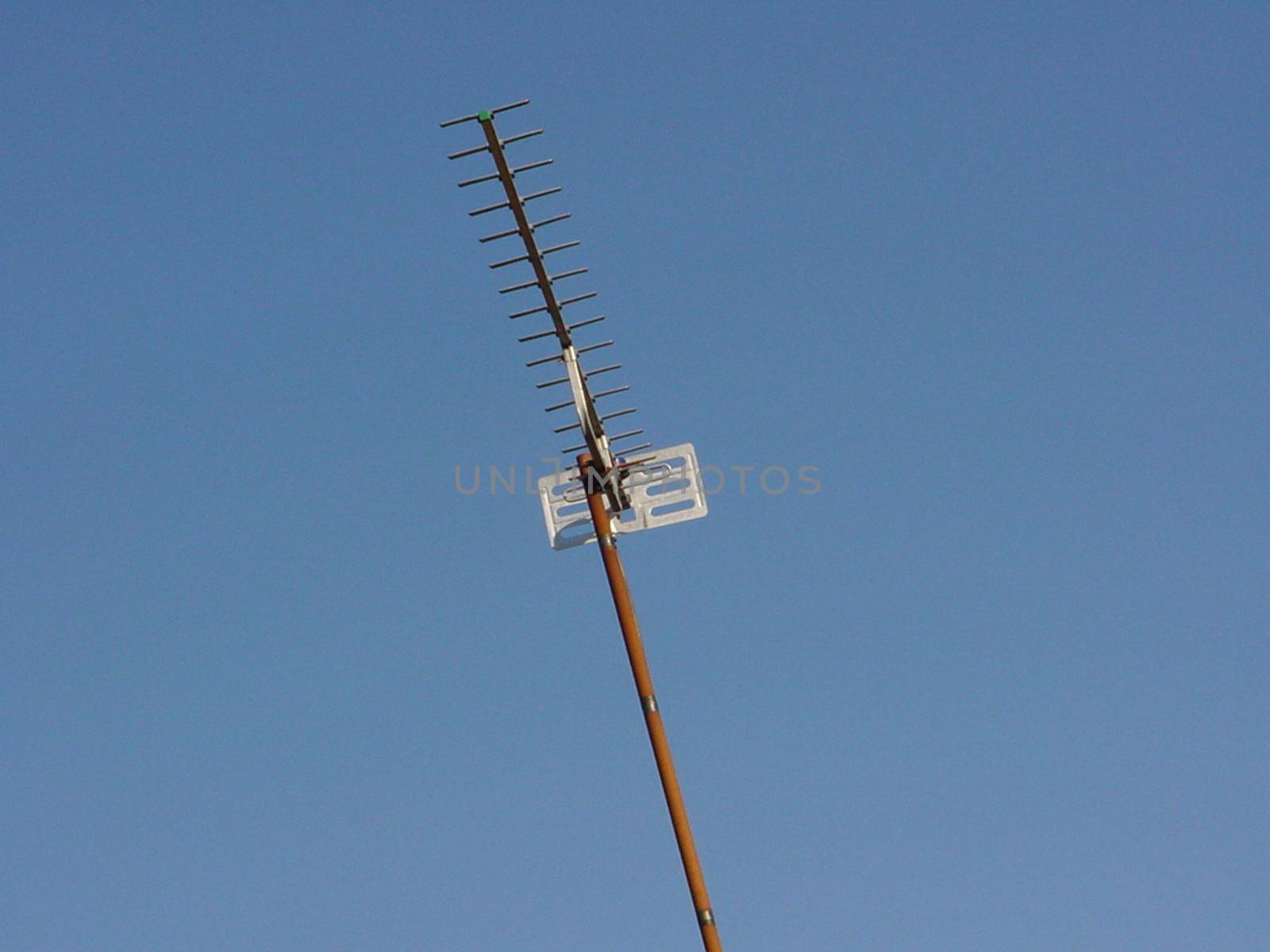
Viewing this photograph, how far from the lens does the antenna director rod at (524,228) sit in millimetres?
17562

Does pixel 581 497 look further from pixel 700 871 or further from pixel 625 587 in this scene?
pixel 700 871

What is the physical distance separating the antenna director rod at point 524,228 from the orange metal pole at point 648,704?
51.6 inches

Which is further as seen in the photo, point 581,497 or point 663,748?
point 581,497

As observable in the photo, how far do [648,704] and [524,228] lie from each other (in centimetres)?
455

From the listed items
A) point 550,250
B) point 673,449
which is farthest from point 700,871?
point 550,250

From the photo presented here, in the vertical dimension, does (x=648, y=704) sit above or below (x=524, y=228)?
below

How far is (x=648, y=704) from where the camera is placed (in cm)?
1827

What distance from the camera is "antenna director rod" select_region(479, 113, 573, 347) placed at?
17.6 m

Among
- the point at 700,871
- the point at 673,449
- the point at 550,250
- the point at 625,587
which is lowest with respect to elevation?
the point at 700,871

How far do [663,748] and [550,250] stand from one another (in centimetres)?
480

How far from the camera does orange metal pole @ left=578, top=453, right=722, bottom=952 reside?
17.6 metres

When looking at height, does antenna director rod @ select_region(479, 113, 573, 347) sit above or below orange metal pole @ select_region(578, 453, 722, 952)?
above

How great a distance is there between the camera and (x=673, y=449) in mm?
19406

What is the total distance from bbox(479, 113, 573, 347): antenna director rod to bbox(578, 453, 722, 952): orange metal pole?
1.31 metres
